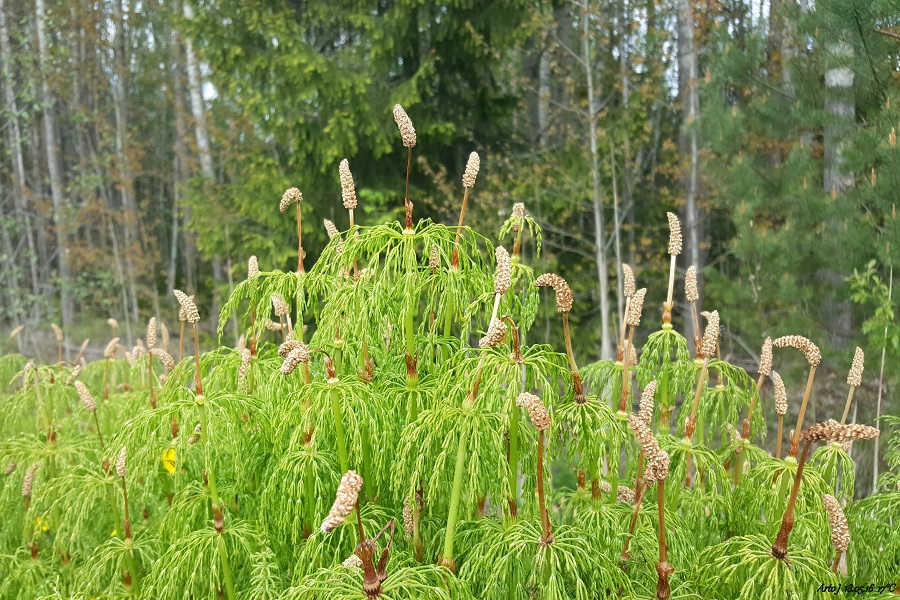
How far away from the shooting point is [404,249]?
180 cm

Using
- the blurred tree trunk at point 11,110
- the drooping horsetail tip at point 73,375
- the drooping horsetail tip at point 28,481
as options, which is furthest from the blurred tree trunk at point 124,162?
the drooping horsetail tip at point 28,481

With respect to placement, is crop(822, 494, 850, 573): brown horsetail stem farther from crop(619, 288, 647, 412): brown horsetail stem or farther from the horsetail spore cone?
the horsetail spore cone

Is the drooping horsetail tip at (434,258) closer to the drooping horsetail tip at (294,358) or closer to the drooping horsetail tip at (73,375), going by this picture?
the drooping horsetail tip at (294,358)

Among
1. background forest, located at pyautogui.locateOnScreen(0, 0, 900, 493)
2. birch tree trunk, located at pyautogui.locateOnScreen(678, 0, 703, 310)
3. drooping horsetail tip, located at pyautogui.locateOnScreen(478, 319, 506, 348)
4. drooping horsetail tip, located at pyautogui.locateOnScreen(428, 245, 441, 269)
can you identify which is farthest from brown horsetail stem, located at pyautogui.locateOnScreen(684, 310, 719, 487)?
birch tree trunk, located at pyautogui.locateOnScreen(678, 0, 703, 310)

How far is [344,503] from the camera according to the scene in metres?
1.14

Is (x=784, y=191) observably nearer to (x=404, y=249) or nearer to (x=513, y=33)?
(x=513, y=33)

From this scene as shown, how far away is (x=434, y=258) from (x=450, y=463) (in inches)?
21.0

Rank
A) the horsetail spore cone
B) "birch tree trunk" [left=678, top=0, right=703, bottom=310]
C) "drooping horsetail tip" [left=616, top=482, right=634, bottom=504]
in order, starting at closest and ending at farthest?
1. the horsetail spore cone
2. "drooping horsetail tip" [left=616, top=482, right=634, bottom=504]
3. "birch tree trunk" [left=678, top=0, right=703, bottom=310]

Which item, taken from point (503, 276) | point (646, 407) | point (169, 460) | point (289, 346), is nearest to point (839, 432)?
point (646, 407)

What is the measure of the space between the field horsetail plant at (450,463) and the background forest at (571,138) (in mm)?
2643

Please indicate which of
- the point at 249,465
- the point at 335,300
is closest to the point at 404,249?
the point at 335,300

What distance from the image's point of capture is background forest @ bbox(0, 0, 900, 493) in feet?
15.2

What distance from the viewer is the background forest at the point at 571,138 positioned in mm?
4637

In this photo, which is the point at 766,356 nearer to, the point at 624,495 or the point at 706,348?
the point at 706,348
